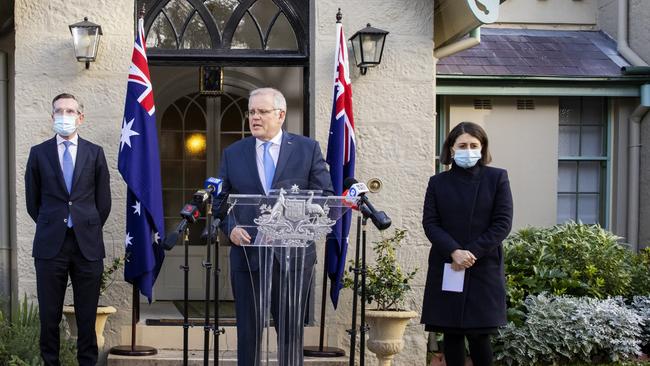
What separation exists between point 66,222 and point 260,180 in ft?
5.05

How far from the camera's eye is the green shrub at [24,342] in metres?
5.76

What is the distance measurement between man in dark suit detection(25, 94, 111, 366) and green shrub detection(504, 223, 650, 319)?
357cm

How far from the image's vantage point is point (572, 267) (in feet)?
25.7

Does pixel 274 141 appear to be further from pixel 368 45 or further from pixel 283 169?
pixel 368 45

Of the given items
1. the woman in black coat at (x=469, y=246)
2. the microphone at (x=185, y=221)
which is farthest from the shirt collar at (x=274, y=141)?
the woman in black coat at (x=469, y=246)

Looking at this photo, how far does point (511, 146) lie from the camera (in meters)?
9.34

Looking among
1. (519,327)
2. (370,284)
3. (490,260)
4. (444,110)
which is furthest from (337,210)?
(444,110)

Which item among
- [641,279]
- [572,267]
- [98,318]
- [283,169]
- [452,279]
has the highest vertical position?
[283,169]

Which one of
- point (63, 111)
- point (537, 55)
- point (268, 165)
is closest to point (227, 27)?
point (63, 111)

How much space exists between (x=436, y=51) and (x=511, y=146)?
2526mm

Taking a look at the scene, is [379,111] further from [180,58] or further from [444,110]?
[444,110]

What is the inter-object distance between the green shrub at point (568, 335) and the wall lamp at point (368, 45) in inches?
95.9

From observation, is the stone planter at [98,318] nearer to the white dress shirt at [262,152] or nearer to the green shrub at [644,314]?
the white dress shirt at [262,152]

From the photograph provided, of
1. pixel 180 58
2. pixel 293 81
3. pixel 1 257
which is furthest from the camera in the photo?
pixel 293 81
